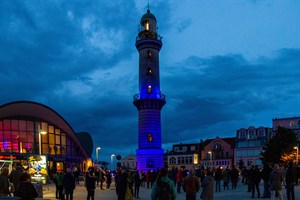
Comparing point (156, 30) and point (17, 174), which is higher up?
point (156, 30)

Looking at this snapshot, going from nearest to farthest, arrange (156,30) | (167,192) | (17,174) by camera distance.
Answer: (167,192), (17,174), (156,30)

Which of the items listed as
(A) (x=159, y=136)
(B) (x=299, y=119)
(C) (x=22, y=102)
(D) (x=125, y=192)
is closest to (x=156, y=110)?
(A) (x=159, y=136)

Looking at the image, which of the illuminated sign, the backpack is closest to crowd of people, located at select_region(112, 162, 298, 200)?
the backpack

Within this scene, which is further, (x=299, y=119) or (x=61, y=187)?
(x=299, y=119)

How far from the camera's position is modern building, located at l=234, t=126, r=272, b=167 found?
8450cm

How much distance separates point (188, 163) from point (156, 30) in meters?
40.4

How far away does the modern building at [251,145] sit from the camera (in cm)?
8450

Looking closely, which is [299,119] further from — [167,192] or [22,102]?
Answer: [167,192]

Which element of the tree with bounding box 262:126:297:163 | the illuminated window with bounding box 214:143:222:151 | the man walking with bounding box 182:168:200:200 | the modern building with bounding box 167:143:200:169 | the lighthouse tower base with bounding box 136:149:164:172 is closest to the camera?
the man walking with bounding box 182:168:200:200

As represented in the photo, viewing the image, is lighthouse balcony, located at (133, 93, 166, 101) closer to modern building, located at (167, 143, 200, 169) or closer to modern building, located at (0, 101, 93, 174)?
modern building, located at (0, 101, 93, 174)

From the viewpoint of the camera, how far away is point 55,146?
56750mm

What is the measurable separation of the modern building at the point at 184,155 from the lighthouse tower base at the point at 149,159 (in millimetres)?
35678

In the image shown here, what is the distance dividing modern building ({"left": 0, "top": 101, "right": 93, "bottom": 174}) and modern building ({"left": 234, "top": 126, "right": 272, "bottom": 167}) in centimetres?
3775

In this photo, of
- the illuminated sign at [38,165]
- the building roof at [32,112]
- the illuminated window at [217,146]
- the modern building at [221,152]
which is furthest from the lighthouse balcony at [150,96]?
the illuminated window at [217,146]
